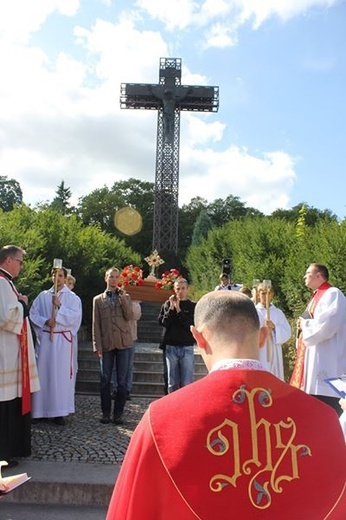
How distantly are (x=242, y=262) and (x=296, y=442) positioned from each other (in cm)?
1377

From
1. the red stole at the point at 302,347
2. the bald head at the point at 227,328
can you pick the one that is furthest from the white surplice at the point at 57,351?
the bald head at the point at 227,328

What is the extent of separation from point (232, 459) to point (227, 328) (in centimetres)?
42

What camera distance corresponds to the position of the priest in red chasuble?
1.63m

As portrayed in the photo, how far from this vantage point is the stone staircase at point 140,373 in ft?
32.2

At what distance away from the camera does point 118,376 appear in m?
7.33

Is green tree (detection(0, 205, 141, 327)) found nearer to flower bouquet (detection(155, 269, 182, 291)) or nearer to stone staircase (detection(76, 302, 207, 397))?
flower bouquet (detection(155, 269, 182, 291))

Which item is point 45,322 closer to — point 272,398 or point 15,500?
point 15,500

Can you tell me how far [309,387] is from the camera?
598 centimetres

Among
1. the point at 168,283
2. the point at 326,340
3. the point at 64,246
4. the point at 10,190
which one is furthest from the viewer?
the point at 10,190

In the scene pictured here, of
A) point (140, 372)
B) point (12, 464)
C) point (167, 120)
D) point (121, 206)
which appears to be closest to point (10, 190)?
point (121, 206)

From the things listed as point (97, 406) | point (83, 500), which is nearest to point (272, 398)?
point (83, 500)

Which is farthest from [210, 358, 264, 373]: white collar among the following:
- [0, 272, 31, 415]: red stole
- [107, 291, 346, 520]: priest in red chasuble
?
[0, 272, 31, 415]: red stole

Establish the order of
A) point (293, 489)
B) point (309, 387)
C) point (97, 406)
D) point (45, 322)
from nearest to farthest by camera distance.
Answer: point (293, 489)
point (309, 387)
point (45, 322)
point (97, 406)

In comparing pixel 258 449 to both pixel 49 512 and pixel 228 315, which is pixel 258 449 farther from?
pixel 49 512
